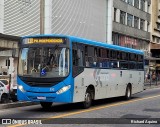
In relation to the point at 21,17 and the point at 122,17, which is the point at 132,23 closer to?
the point at 122,17

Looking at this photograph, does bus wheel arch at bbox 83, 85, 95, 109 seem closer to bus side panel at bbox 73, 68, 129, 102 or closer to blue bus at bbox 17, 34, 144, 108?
blue bus at bbox 17, 34, 144, 108

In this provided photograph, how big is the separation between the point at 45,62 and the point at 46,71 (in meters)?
0.36

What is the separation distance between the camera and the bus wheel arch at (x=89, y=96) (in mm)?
17641

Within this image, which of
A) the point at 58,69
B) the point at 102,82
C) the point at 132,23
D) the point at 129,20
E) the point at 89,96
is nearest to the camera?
the point at 58,69

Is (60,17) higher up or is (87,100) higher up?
(60,17)

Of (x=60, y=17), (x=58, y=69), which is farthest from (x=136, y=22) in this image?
(x=58, y=69)

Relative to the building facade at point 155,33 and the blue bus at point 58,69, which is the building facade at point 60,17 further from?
the building facade at point 155,33

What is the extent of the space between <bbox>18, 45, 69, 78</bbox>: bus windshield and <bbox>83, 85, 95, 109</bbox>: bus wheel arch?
7.14 feet

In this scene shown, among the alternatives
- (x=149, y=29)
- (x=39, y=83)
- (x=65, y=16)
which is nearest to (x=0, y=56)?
(x=65, y=16)

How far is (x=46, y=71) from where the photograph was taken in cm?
1605

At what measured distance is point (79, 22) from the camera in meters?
44.0

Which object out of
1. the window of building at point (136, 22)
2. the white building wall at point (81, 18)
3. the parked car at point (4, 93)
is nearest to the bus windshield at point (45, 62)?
the parked car at point (4, 93)

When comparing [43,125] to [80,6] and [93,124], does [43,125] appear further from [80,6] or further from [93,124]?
[80,6]

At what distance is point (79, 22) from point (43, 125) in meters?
32.6
